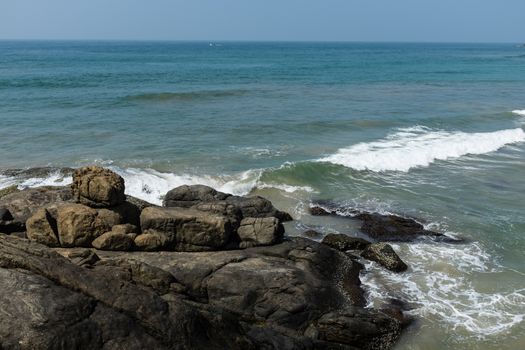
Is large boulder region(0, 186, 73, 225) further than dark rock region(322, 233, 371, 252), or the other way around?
dark rock region(322, 233, 371, 252)

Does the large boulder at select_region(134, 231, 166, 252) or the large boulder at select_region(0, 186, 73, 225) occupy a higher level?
the large boulder at select_region(0, 186, 73, 225)

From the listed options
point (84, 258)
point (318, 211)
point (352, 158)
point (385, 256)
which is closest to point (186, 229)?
point (84, 258)

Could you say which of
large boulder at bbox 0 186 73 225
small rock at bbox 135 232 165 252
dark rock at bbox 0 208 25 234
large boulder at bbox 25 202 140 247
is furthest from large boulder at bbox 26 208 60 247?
small rock at bbox 135 232 165 252

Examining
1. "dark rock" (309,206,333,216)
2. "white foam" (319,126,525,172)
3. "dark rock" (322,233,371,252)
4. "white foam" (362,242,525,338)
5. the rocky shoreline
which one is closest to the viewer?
the rocky shoreline

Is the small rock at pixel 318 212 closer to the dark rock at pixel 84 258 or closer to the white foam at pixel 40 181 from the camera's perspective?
the white foam at pixel 40 181

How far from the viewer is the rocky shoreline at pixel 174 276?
8.65 m

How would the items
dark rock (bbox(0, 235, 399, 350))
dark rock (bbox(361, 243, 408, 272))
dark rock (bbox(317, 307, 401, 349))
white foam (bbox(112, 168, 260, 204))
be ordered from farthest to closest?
1. white foam (bbox(112, 168, 260, 204))
2. dark rock (bbox(361, 243, 408, 272))
3. dark rock (bbox(317, 307, 401, 349))
4. dark rock (bbox(0, 235, 399, 350))

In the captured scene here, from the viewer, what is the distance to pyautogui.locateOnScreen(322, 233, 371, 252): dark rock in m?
18.1

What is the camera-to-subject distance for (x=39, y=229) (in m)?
14.3

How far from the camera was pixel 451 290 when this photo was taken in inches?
623

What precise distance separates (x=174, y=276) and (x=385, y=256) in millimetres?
7327

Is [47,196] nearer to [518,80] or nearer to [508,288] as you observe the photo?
[508,288]

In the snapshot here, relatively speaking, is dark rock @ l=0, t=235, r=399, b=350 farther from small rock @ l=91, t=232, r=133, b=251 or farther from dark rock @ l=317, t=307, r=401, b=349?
small rock @ l=91, t=232, r=133, b=251

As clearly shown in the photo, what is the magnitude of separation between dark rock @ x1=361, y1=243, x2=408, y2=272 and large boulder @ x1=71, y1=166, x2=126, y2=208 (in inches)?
325
